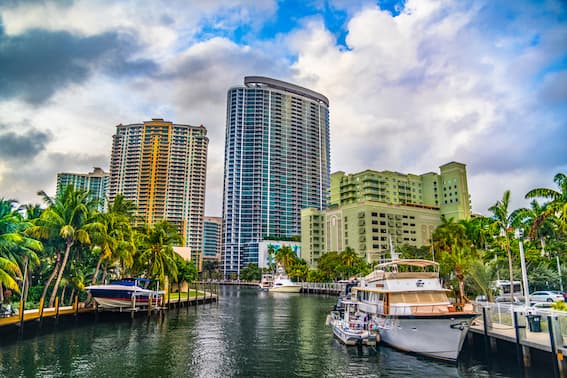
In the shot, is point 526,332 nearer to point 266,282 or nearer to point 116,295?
point 116,295

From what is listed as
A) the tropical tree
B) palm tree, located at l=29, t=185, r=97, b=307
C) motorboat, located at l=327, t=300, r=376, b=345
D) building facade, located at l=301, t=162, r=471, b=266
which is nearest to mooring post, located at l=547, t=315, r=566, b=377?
motorboat, located at l=327, t=300, r=376, b=345

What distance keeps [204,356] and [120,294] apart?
23.2 m

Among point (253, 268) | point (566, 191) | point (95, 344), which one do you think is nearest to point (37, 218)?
point (95, 344)

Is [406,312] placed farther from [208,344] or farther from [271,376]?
[208,344]

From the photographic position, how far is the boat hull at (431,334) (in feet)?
81.3

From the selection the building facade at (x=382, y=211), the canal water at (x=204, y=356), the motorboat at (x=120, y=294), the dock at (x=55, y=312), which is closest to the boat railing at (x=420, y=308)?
the canal water at (x=204, y=356)

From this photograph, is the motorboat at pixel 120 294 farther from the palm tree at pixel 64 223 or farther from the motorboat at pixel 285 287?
the motorboat at pixel 285 287

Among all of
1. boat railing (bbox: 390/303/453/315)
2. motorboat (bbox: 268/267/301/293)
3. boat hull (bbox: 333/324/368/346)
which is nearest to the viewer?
boat railing (bbox: 390/303/453/315)

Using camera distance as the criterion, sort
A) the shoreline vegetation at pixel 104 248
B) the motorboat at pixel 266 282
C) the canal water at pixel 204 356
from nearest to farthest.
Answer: the canal water at pixel 204 356 → the shoreline vegetation at pixel 104 248 → the motorboat at pixel 266 282

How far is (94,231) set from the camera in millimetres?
42312

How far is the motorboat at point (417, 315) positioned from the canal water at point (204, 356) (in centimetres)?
93

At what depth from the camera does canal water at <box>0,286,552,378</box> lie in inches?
922

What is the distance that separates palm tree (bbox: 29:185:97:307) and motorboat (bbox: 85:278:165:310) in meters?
4.77

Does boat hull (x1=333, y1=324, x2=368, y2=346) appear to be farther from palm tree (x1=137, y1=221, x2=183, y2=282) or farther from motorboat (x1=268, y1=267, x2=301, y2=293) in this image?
motorboat (x1=268, y1=267, x2=301, y2=293)
